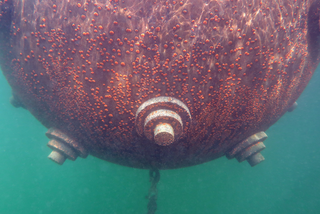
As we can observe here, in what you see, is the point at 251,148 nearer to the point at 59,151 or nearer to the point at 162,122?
the point at 162,122

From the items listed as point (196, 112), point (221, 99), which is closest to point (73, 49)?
point (196, 112)

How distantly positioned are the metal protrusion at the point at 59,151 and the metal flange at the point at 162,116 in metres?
1.76

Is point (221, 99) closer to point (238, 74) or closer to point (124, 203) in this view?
point (238, 74)

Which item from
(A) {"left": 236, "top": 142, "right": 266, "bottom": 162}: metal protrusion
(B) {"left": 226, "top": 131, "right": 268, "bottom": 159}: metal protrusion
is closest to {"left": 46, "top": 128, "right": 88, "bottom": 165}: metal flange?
(B) {"left": 226, "top": 131, "right": 268, "bottom": 159}: metal protrusion

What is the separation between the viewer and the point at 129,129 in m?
2.73

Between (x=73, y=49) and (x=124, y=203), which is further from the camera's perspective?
(x=124, y=203)

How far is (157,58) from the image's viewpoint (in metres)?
2.21

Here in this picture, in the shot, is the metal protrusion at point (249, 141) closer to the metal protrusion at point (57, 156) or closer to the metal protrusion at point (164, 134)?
the metal protrusion at point (164, 134)

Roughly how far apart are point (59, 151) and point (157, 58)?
8.62 ft

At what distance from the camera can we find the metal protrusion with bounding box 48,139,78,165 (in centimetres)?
324

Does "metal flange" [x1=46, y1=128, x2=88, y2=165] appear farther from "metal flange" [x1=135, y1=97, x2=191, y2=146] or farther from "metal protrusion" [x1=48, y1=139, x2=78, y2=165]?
"metal flange" [x1=135, y1=97, x2=191, y2=146]

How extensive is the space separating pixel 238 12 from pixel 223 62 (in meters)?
0.64

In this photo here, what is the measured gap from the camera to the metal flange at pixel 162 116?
7.38 ft

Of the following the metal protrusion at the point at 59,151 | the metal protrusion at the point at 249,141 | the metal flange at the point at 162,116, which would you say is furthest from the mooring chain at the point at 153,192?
the metal flange at the point at 162,116
